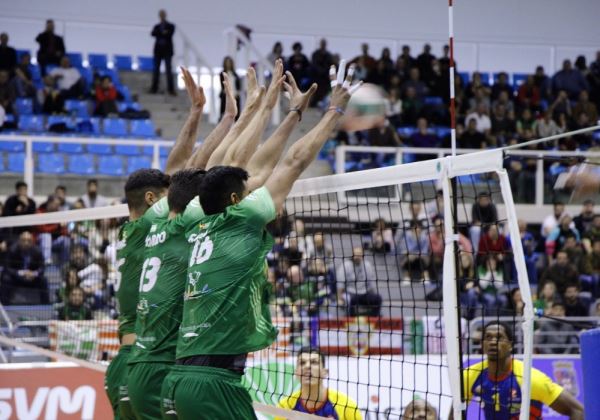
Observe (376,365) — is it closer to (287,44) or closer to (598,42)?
(287,44)

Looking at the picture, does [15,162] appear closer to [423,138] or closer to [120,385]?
[423,138]

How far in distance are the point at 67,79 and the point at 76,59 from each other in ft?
4.70

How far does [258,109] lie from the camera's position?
6.07m

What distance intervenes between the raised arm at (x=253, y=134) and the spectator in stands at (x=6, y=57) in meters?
15.5

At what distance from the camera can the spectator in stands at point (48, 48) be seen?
20.8m

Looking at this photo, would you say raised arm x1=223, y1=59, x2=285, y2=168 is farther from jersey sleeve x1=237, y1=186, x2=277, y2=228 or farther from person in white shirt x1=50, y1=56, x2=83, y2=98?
person in white shirt x1=50, y1=56, x2=83, y2=98

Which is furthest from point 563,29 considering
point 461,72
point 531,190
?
point 531,190

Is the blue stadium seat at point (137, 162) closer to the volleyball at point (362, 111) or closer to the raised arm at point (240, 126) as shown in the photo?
the volleyball at point (362, 111)

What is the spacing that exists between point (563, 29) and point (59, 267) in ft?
58.3

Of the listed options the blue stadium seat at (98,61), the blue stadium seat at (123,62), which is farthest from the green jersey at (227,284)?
the blue stadium seat at (123,62)

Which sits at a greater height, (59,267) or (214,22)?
(214,22)

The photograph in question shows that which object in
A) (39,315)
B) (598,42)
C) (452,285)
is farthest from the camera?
(598,42)

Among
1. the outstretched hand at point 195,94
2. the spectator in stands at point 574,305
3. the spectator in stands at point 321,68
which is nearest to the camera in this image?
the outstretched hand at point 195,94

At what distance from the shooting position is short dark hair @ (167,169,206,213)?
18.6 feet
